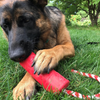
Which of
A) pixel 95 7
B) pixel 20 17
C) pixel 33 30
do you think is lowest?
pixel 95 7

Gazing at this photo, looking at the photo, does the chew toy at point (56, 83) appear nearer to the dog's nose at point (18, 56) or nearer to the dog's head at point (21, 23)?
the dog's nose at point (18, 56)

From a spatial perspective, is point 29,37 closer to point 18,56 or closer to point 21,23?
point 21,23

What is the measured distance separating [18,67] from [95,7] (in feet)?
35.5

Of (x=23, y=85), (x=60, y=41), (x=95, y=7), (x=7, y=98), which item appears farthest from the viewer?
(x=95, y=7)

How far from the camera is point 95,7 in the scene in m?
10.1

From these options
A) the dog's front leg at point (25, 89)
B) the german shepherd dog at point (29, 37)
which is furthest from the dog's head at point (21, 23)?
the dog's front leg at point (25, 89)

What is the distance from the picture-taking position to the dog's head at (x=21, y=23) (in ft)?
4.50

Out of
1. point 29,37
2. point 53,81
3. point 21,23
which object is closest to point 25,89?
point 53,81

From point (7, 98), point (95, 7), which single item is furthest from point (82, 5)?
point (7, 98)

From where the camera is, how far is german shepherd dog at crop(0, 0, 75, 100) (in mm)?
1196

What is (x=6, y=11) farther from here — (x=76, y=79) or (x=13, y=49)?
(x=76, y=79)

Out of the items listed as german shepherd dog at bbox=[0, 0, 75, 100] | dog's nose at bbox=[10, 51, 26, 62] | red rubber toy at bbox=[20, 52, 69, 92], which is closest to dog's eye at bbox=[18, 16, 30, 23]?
german shepherd dog at bbox=[0, 0, 75, 100]

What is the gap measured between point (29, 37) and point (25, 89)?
73 centimetres

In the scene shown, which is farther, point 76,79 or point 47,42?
point 47,42
